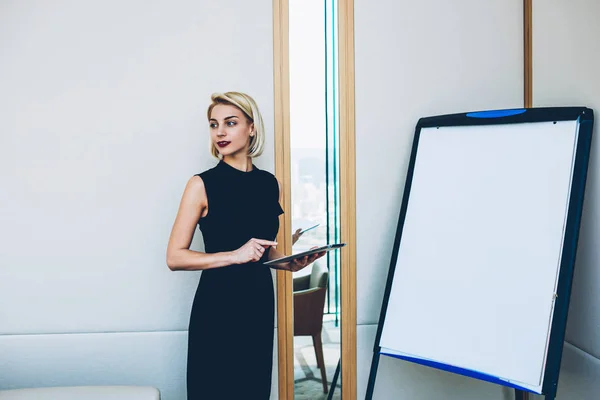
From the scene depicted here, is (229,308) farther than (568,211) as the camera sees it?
Yes

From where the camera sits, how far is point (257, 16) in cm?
244

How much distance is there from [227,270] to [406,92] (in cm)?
126

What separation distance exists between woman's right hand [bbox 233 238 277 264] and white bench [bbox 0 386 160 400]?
2.14ft

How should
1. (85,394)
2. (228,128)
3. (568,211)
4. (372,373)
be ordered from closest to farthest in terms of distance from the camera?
(568,211), (85,394), (228,128), (372,373)

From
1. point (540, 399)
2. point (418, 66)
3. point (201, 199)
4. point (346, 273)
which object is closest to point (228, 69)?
point (201, 199)

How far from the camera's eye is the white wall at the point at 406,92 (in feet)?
8.18

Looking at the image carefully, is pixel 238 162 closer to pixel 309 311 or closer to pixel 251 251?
pixel 251 251

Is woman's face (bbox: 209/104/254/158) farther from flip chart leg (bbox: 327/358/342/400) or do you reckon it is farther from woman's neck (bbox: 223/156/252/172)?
flip chart leg (bbox: 327/358/342/400)

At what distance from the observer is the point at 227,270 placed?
1996 mm

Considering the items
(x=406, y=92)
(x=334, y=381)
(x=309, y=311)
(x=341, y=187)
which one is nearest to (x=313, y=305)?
(x=309, y=311)

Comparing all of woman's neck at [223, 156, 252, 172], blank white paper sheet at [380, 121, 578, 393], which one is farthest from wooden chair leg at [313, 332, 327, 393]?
woman's neck at [223, 156, 252, 172]

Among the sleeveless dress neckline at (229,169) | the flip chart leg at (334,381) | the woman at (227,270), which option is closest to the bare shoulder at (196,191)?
the woman at (227,270)

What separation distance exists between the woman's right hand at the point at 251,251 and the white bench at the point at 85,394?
2.14ft

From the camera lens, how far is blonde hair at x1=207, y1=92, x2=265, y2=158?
2.04 m
